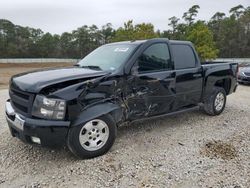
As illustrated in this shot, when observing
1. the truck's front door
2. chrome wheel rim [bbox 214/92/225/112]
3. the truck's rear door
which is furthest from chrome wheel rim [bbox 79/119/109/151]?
chrome wheel rim [bbox 214/92/225/112]

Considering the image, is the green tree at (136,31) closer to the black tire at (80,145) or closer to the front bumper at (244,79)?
the front bumper at (244,79)

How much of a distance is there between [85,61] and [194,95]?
227cm

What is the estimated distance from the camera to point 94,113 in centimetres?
400

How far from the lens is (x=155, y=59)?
506 cm

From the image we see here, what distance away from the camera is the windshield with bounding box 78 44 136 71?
4668 mm

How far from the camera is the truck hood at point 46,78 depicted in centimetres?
381

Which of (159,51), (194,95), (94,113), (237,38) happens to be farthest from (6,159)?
(237,38)

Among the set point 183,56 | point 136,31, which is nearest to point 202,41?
point 136,31

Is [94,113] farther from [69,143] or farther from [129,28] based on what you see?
[129,28]

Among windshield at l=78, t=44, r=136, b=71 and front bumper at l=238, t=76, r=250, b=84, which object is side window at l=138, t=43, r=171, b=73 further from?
front bumper at l=238, t=76, r=250, b=84

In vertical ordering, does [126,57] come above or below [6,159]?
above

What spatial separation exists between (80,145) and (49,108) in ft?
2.20

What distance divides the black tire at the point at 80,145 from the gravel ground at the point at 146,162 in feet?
0.29

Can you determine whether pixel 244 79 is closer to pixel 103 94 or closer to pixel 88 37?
pixel 103 94
